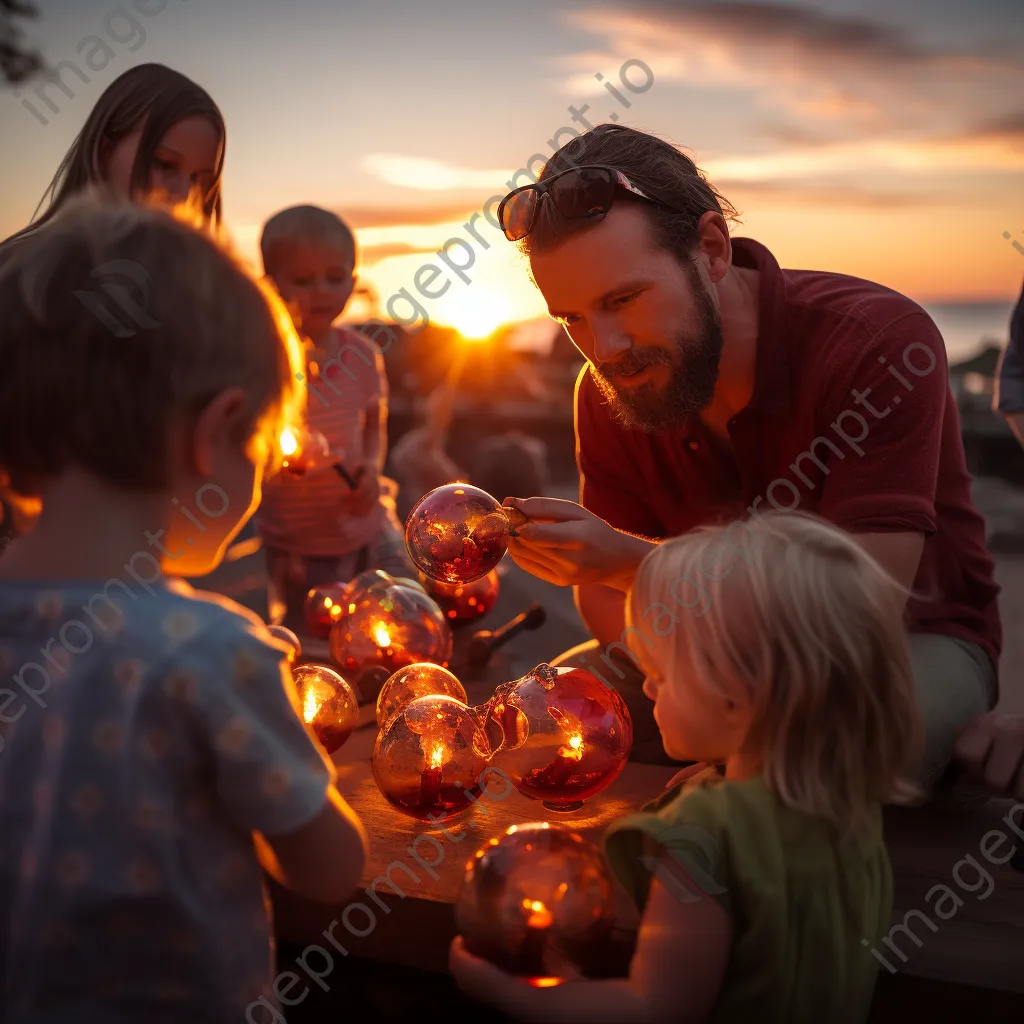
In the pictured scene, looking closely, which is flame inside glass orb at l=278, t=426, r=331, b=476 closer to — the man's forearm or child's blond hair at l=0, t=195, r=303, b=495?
the man's forearm

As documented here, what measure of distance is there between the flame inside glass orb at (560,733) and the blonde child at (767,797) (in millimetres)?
401

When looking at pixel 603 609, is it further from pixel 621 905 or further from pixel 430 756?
pixel 621 905

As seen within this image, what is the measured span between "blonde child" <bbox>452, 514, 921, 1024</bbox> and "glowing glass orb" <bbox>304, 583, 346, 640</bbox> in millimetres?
1590

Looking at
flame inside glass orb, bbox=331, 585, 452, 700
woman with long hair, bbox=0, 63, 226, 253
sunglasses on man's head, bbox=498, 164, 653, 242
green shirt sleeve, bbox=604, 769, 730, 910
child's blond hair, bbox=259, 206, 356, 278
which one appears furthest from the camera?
child's blond hair, bbox=259, 206, 356, 278

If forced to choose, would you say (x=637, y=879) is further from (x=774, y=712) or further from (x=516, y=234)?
(x=516, y=234)

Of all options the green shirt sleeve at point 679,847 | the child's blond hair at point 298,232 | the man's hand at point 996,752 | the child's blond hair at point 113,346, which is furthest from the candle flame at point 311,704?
the child's blond hair at point 298,232

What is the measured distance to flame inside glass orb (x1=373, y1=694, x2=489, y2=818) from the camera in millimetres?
1718

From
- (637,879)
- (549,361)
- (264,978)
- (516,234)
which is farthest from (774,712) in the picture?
(549,361)

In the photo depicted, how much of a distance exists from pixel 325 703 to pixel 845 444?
3.91 feet

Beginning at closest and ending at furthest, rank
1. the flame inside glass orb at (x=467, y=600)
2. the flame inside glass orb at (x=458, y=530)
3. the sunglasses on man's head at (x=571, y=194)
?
the flame inside glass orb at (x=458, y=530), the sunglasses on man's head at (x=571, y=194), the flame inside glass orb at (x=467, y=600)

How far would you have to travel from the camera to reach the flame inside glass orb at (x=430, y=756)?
1.72 meters

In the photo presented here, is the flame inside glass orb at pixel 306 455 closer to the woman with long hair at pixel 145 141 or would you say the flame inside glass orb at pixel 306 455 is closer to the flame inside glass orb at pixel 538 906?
the woman with long hair at pixel 145 141

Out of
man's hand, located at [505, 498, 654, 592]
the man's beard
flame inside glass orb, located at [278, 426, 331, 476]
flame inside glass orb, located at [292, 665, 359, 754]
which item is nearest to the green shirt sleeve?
man's hand, located at [505, 498, 654, 592]

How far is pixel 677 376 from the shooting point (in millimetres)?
2213
